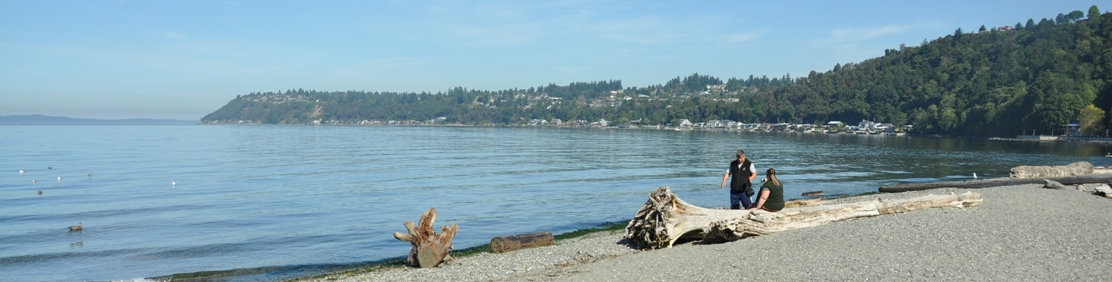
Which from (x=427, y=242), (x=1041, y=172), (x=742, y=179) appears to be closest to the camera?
(x=427, y=242)

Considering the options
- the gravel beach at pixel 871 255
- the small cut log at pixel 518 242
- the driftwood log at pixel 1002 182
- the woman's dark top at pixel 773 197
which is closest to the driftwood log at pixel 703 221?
the gravel beach at pixel 871 255

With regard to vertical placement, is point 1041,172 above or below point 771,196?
below

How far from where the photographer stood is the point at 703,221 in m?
15.1

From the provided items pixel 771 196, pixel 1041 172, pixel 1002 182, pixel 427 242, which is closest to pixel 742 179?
pixel 771 196

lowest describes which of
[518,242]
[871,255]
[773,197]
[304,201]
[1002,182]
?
[304,201]

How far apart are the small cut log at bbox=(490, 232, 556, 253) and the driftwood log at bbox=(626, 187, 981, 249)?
2587 mm

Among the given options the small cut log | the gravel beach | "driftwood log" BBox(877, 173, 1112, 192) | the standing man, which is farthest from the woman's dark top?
"driftwood log" BBox(877, 173, 1112, 192)

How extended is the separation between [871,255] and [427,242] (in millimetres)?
8411

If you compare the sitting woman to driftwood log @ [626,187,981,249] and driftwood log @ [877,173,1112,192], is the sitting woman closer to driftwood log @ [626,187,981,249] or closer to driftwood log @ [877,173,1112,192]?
driftwood log @ [626,187,981,249]

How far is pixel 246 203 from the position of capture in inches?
1178

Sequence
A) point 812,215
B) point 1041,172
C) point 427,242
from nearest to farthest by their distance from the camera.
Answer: point 427,242
point 812,215
point 1041,172

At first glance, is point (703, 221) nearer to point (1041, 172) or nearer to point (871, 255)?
point (871, 255)

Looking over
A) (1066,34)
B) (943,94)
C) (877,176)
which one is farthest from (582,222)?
(1066,34)

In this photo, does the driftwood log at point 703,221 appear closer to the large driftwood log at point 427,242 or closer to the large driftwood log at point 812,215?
the large driftwood log at point 812,215
